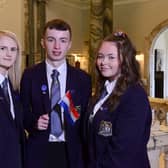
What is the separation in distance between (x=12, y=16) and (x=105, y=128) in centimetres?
1083

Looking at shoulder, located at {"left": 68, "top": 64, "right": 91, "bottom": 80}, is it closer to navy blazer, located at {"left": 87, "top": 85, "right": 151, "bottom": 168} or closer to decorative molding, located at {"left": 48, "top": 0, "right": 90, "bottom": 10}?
navy blazer, located at {"left": 87, "top": 85, "right": 151, "bottom": 168}

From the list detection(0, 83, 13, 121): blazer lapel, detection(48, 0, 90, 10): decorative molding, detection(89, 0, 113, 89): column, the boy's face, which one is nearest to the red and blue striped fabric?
the boy's face

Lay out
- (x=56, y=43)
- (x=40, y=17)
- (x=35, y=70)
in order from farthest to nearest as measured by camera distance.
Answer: (x=40, y=17)
(x=35, y=70)
(x=56, y=43)

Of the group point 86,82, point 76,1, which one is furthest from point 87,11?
point 86,82

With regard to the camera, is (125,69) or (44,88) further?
(44,88)

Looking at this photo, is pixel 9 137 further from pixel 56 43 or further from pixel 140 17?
pixel 140 17

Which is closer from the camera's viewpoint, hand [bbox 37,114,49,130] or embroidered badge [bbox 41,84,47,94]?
hand [bbox 37,114,49,130]

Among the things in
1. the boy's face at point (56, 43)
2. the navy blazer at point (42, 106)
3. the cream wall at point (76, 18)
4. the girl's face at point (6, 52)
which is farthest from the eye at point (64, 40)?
the cream wall at point (76, 18)

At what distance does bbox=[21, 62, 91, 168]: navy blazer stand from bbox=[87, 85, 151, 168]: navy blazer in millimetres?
303

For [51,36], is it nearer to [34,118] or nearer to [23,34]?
[34,118]

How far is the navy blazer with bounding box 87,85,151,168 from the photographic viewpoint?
199 centimetres

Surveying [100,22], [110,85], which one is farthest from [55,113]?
[100,22]

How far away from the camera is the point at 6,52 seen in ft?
7.30

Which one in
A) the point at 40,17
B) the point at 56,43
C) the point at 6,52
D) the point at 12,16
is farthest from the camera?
the point at 40,17
